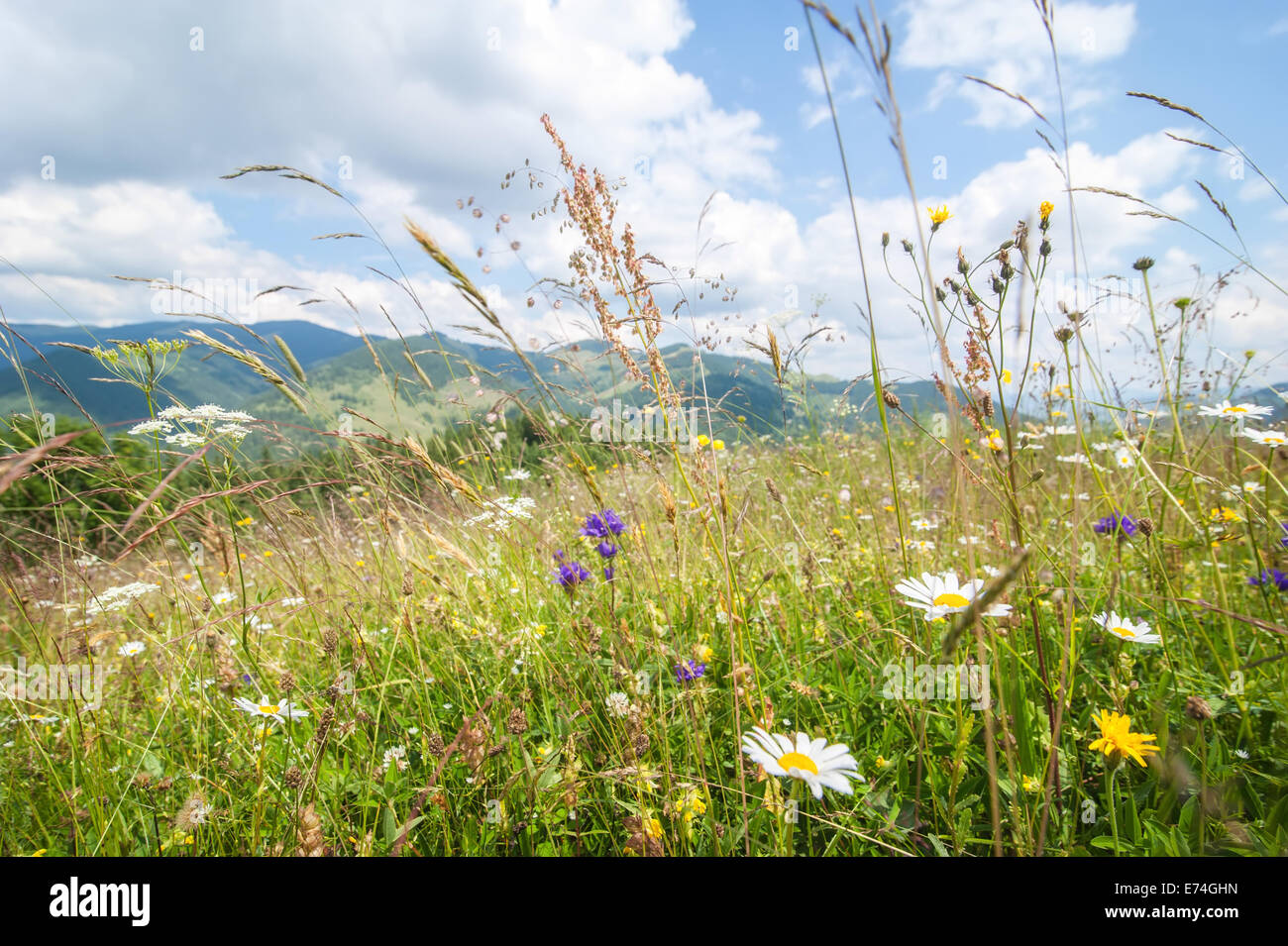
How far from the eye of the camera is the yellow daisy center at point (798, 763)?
0.75 metres

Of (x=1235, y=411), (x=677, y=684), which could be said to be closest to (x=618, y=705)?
(x=677, y=684)

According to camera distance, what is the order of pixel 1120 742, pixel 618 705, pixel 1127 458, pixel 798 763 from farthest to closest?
1. pixel 1127 458
2. pixel 618 705
3. pixel 1120 742
4. pixel 798 763

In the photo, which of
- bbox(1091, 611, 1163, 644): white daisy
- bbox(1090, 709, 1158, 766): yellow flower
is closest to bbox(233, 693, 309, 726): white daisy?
bbox(1090, 709, 1158, 766): yellow flower

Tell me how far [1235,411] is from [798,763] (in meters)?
1.97

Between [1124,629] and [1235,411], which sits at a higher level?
[1235,411]

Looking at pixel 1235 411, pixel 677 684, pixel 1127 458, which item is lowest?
pixel 677 684

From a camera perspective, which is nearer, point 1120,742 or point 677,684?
point 1120,742

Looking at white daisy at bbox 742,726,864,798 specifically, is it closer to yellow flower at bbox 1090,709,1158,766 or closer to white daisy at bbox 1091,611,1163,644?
yellow flower at bbox 1090,709,1158,766

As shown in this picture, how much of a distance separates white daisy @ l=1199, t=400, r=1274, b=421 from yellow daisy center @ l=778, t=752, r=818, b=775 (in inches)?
66.6

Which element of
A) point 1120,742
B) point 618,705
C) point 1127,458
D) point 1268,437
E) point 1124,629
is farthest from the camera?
point 1127,458

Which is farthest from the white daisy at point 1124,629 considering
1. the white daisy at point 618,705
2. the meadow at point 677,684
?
the white daisy at point 618,705

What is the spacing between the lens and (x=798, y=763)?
77 centimetres

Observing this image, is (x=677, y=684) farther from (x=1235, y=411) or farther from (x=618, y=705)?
(x=1235, y=411)

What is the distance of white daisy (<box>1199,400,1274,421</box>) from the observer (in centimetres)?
163
